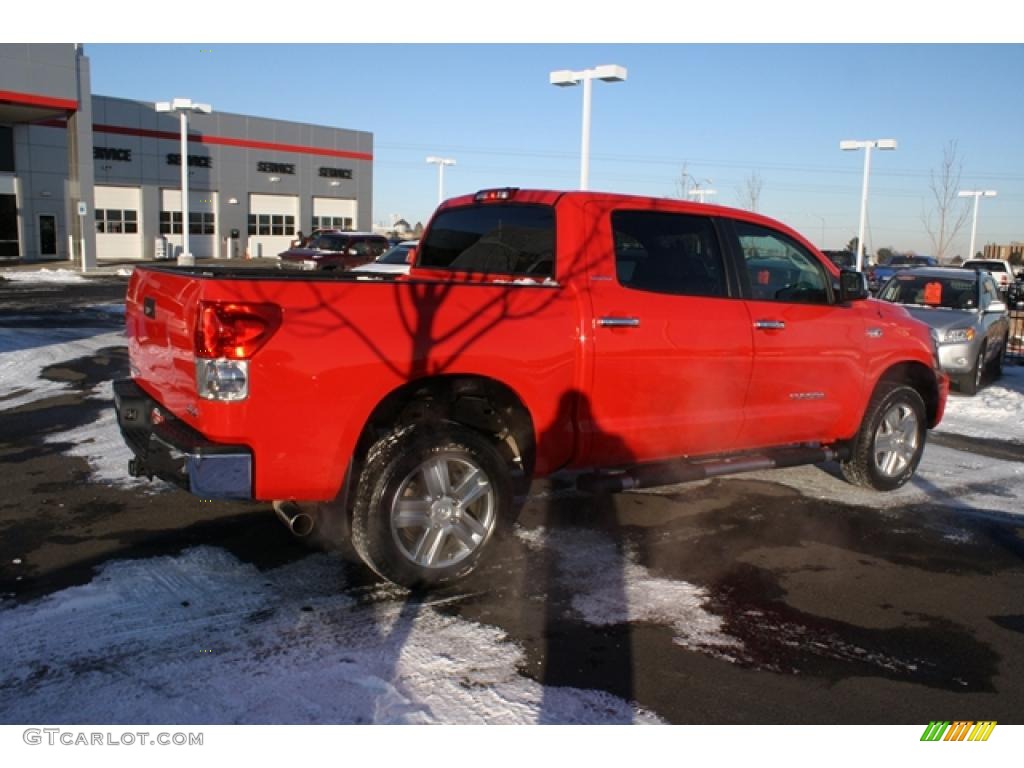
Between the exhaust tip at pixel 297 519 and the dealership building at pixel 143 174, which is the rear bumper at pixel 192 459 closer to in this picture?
Answer: the exhaust tip at pixel 297 519

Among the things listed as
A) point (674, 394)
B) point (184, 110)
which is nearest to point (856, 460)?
point (674, 394)

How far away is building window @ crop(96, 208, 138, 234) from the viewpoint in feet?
151

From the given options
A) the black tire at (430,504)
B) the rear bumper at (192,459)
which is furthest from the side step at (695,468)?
the rear bumper at (192,459)

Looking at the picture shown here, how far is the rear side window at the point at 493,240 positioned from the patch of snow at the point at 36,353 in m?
5.42

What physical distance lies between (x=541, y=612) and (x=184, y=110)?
33477 millimetres

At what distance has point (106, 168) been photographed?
148 feet

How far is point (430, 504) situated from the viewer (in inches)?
181

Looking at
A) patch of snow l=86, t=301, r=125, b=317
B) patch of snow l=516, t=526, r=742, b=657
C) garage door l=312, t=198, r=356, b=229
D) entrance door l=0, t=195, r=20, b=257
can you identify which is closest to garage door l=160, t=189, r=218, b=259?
garage door l=312, t=198, r=356, b=229

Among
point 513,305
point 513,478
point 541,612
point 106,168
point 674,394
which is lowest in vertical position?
point 541,612

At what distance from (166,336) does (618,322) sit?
236cm

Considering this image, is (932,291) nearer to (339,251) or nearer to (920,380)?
(920,380)

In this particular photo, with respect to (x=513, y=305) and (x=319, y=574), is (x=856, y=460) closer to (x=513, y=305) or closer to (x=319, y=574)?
(x=513, y=305)

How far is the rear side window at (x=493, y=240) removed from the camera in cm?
530

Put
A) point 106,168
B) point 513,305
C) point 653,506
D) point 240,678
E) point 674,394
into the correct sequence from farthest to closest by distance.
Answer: point 106,168 < point 653,506 < point 674,394 < point 513,305 < point 240,678
